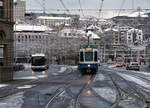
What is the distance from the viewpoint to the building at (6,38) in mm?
31312

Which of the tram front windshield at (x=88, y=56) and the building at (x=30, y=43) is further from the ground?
the building at (x=30, y=43)

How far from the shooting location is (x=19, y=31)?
127 metres

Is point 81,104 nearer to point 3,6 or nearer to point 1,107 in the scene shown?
point 1,107

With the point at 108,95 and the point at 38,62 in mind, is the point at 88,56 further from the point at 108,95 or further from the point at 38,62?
the point at 108,95

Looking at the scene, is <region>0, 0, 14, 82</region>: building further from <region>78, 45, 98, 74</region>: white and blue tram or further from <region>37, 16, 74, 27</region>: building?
<region>37, 16, 74, 27</region>: building

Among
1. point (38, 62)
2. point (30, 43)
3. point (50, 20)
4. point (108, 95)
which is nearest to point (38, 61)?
point (38, 62)

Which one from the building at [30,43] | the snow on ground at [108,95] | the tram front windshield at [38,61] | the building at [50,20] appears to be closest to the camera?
the snow on ground at [108,95]

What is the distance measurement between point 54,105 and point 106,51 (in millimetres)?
120521

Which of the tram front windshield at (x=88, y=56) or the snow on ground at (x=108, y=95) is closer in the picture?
the snow on ground at (x=108, y=95)

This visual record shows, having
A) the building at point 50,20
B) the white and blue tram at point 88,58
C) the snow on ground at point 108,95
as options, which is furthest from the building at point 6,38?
the building at point 50,20

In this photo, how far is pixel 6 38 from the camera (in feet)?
104

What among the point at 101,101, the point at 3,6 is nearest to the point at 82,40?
the point at 3,6

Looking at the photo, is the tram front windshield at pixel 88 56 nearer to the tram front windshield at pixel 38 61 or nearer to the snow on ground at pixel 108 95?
the tram front windshield at pixel 38 61

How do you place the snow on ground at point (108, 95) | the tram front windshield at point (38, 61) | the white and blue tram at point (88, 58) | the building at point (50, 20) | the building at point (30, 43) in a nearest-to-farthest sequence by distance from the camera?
the snow on ground at point (108, 95)
the white and blue tram at point (88, 58)
the tram front windshield at point (38, 61)
the building at point (30, 43)
the building at point (50, 20)
